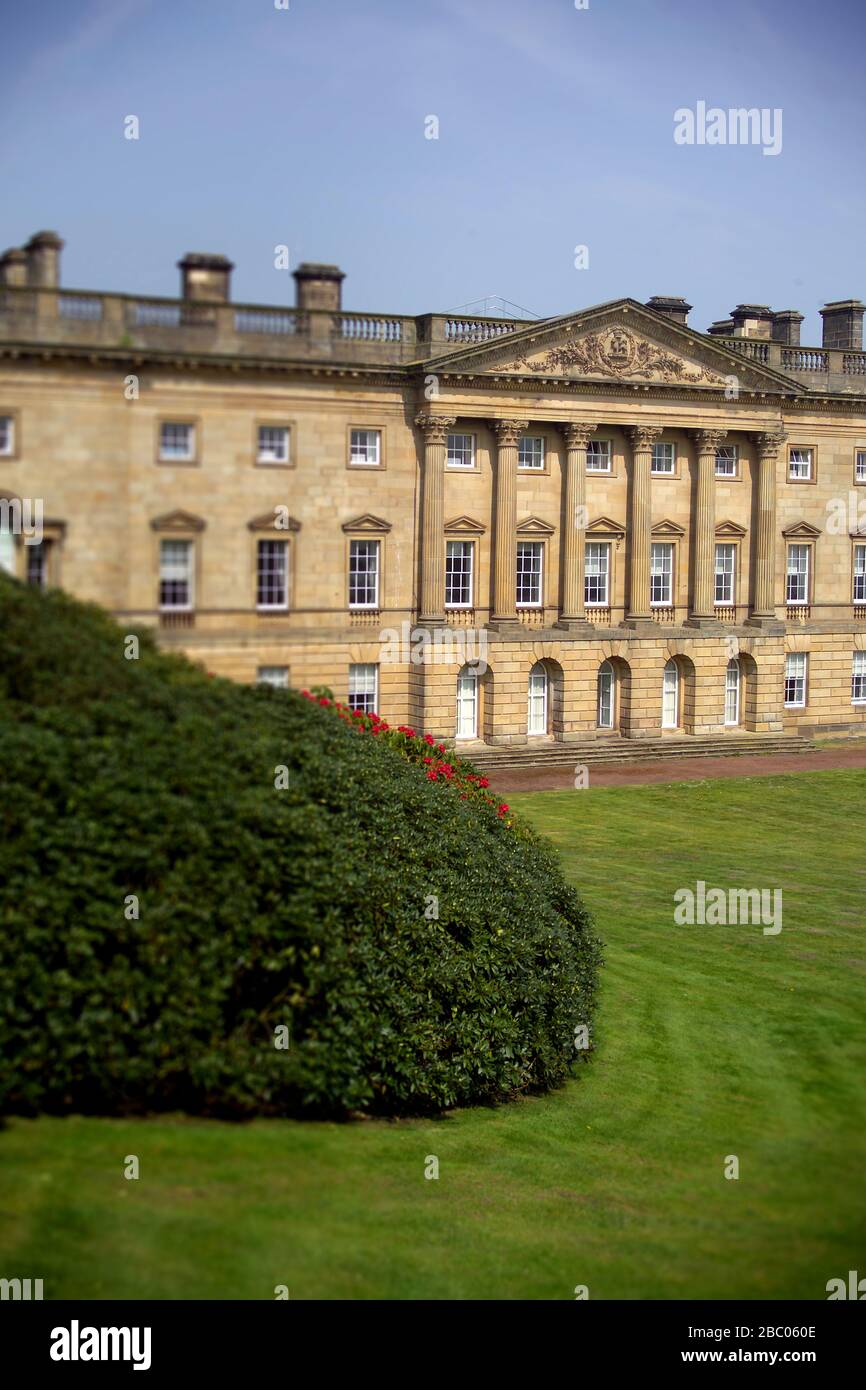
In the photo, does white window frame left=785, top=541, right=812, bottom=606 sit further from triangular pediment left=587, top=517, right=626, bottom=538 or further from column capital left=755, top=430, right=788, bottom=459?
triangular pediment left=587, top=517, right=626, bottom=538

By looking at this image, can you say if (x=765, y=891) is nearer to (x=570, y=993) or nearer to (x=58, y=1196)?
(x=570, y=993)

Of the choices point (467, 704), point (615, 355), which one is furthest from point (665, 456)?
point (615, 355)

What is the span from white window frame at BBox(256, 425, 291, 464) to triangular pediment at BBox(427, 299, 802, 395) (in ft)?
13.0

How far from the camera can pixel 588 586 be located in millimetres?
19859

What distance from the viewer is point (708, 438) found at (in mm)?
23969

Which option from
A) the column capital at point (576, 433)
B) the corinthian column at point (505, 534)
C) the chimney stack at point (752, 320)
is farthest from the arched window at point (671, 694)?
the chimney stack at point (752, 320)

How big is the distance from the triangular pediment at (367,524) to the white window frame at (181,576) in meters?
2.36

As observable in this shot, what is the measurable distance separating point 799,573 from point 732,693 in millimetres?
6770

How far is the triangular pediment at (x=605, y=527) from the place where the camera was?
20719mm

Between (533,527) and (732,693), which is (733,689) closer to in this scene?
A: (732,693)

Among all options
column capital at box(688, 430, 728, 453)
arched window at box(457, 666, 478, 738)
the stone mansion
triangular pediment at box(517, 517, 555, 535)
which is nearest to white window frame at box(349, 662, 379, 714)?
the stone mansion

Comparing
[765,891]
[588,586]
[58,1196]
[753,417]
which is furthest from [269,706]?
[765,891]

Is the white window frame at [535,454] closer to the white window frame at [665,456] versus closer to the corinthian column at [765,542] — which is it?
the white window frame at [665,456]

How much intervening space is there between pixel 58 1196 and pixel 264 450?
822cm
